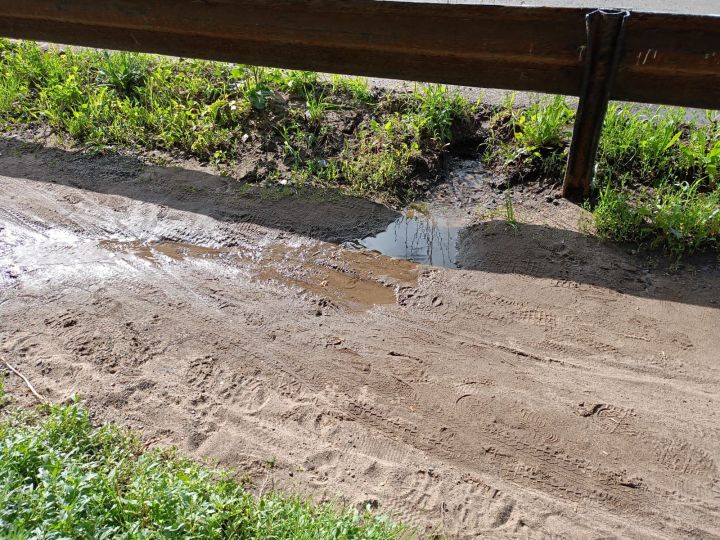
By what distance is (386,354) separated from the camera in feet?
13.1

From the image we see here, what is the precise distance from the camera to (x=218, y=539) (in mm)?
2799

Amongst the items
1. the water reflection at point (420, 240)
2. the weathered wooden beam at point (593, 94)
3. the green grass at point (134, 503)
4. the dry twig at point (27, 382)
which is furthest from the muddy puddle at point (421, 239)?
the dry twig at point (27, 382)

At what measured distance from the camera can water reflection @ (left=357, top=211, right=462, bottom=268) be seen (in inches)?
193

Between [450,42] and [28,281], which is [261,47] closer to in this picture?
[450,42]

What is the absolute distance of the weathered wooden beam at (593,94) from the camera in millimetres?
4551

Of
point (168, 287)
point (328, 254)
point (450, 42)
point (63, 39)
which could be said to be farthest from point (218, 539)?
point (63, 39)

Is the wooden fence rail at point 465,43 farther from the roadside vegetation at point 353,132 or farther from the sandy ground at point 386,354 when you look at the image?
the sandy ground at point 386,354

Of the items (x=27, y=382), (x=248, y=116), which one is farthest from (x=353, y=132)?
(x=27, y=382)

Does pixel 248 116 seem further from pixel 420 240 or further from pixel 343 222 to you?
pixel 420 240

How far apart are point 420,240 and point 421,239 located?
0.06 feet

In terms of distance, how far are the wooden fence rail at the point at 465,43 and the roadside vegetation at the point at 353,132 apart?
1.85 feet

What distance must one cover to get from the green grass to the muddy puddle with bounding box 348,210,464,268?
2238mm

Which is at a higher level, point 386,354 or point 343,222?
point 343,222

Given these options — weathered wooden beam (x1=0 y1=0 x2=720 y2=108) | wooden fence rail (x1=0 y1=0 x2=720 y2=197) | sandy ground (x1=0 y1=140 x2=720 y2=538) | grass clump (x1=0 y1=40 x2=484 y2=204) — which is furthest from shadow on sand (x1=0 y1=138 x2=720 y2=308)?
weathered wooden beam (x1=0 y1=0 x2=720 y2=108)
